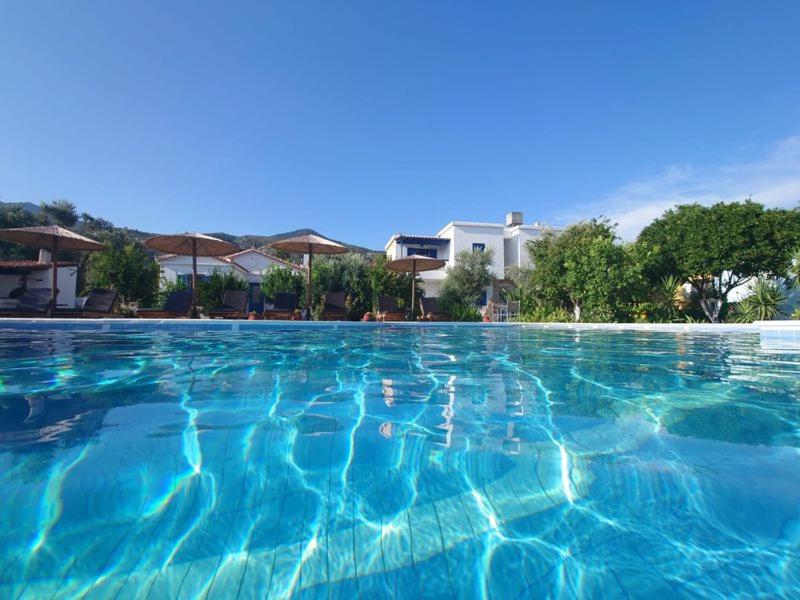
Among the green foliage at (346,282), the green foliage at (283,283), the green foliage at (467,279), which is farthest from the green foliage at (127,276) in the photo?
the green foliage at (467,279)

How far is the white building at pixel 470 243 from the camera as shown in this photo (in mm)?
28125

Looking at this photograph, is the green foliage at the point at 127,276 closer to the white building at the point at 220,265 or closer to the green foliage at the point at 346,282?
the white building at the point at 220,265

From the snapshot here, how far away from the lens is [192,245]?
41.1ft

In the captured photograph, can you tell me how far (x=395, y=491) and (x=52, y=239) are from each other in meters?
14.5

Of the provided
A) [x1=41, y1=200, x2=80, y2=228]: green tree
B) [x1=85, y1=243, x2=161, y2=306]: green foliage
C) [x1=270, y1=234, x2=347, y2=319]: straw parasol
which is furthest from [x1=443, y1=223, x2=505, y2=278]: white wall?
[x1=41, y1=200, x2=80, y2=228]: green tree

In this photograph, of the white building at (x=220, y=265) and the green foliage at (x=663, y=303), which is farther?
the white building at (x=220, y=265)

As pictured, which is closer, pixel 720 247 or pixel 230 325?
pixel 230 325

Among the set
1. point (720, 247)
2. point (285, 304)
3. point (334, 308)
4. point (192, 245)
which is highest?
point (720, 247)

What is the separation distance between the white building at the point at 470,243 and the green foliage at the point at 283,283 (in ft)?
40.6

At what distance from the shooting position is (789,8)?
11.2 metres

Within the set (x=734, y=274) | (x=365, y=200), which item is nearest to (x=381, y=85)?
(x=365, y=200)

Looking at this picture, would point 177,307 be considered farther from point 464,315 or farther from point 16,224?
point 16,224

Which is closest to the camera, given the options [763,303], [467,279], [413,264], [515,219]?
[413,264]

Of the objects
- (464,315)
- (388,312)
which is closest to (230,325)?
(388,312)
